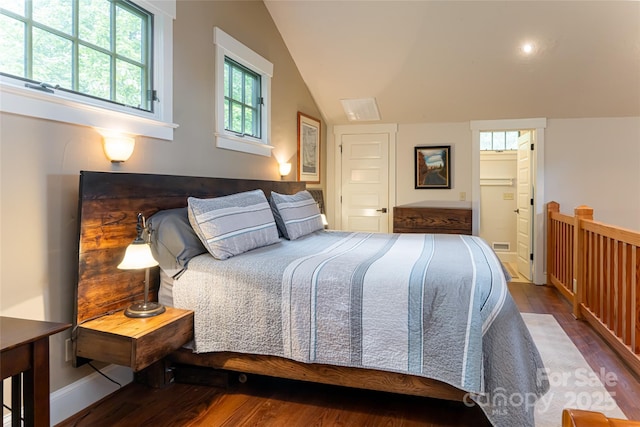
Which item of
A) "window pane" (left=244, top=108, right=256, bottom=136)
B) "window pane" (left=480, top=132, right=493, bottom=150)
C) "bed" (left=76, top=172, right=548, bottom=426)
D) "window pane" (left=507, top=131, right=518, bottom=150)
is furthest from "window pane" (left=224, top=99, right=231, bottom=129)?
"window pane" (left=507, top=131, right=518, bottom=150)

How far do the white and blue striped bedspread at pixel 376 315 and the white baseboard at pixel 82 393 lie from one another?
535 mm

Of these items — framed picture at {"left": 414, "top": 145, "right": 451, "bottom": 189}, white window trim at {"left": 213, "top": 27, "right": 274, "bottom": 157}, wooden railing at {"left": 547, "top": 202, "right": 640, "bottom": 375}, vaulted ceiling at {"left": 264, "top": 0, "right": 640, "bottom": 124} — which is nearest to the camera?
wooden railing at {"left": 547, "top": 202, "right": 640, "bottom": 375}

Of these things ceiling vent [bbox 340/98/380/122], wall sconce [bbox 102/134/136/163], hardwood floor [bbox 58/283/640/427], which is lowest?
hardwood floor [bbox 58/283/640/427]

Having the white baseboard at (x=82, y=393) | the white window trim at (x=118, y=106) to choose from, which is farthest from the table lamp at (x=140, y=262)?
the white window trim at (x=118, y=106)

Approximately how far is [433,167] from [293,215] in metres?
2.65

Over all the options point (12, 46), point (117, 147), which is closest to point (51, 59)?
point (12, 46)

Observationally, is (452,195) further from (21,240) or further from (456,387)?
(21,240)

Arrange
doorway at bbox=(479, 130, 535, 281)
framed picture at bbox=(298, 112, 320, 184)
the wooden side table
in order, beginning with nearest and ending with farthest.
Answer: the wooden side table < framed picture at bbox=(298, 112, 320, 184) < doorway at bbox=(479, 130, 535, 281)

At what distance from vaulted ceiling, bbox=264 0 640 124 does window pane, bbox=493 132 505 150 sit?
1575mm

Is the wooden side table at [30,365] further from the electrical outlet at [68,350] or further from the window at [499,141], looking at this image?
the window at [499,141]

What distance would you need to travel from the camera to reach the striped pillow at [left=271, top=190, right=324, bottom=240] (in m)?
3.02

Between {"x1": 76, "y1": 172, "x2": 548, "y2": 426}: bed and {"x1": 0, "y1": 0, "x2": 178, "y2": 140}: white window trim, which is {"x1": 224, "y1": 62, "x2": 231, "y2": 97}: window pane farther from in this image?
{"x1": 76, "y1": 172, "x2": 548, "y2": 426}: bed

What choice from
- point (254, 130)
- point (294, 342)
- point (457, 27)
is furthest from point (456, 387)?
point (457, 27)

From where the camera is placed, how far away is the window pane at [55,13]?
1794 mm
